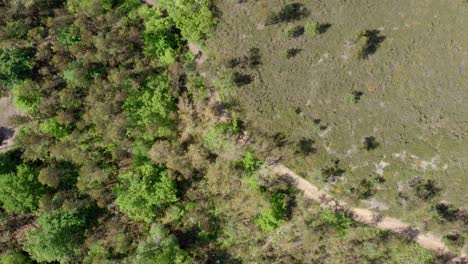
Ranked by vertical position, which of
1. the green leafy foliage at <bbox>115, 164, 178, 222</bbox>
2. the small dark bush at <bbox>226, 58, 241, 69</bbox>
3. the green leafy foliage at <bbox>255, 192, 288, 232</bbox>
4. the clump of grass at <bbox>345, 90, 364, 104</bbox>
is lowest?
the green leafy foliage at <bbox>255, 192, 288, 232</bbox>

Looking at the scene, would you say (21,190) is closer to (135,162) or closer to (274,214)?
(135,162)

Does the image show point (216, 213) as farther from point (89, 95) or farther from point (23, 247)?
point (23, 247)

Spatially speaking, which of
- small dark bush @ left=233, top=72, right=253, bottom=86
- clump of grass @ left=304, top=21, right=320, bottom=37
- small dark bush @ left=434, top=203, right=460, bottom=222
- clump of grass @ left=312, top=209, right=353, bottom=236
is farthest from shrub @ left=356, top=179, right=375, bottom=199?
clump of grass @ left=304, top=21, right=320, bottom=37

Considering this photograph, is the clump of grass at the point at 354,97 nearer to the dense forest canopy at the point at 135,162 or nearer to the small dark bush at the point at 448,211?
the dense forest canopy at the point at 135,162

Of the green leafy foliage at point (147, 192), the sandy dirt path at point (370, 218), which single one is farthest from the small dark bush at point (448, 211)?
the green leafy foliage at point (147, 192)

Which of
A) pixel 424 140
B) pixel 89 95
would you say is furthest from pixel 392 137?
pixel 89 95

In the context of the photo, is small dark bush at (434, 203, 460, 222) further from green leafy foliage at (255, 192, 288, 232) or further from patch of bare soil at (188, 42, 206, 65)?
patch of bare soil at (188, 42, 206, 65)


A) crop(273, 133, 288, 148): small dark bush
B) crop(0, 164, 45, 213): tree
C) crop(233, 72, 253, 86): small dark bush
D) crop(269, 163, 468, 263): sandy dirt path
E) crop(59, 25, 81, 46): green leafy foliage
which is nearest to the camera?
crop(269, 163, 468, 263): sandy dirt path
